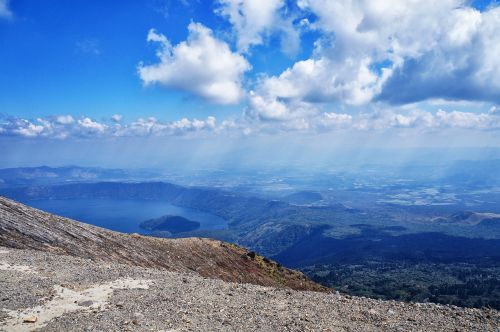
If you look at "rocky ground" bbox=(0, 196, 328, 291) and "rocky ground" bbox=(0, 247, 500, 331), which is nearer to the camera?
"rocky ground" bbox=(0, 247, 500, 331)

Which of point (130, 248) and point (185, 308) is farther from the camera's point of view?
point (130, 248)

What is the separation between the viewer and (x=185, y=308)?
15.9m

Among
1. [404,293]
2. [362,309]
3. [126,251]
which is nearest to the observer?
[362,309]

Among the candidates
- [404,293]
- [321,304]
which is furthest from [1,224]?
[404,293]

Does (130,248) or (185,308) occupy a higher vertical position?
(185,308)

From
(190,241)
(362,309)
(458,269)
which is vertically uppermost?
(362,309)

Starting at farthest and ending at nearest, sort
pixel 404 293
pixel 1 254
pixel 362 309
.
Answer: pixel 404 293
pixel 1 254
pixel 362 309

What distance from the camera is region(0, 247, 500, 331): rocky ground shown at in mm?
14320

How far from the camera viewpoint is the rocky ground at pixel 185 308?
14.3 metres

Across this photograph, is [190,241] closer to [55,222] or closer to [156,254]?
[156,254]

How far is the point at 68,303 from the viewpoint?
1591 cm

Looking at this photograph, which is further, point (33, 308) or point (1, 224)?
point (1, 224)

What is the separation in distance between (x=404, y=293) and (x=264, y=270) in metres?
105

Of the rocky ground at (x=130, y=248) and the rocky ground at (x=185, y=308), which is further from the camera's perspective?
the rocky ground at (x=130, y=248)
